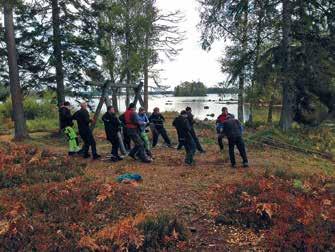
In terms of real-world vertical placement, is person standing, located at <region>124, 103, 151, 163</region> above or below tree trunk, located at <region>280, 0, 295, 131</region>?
below

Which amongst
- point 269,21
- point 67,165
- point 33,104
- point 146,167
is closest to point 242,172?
point 146,167

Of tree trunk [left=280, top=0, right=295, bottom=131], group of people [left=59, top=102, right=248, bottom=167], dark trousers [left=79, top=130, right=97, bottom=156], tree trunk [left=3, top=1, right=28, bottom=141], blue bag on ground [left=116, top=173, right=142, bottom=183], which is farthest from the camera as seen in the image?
tree trunk [left=280, top=0, right=295, bottom=131]

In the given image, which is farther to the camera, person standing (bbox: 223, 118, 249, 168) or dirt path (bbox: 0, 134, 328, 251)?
person standing (bbox: 223, 118, 249, 168)

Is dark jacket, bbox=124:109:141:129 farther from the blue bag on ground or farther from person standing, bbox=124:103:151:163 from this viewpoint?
the blue bag on ground

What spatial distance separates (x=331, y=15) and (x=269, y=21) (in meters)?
2.84

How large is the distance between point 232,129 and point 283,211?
17.6 feet

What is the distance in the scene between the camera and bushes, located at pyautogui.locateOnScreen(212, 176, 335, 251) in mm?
5977

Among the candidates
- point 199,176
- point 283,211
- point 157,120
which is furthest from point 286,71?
point 283,211

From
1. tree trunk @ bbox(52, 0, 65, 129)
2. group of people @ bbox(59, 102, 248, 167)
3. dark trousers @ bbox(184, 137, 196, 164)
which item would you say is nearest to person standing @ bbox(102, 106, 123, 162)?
group of people @ bbox(59, 102, 248, 167)

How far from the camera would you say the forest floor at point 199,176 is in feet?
21.4

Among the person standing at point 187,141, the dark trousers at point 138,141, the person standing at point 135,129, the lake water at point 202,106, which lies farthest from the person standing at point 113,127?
the lake water at point 202,106

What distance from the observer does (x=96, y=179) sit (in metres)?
9.73

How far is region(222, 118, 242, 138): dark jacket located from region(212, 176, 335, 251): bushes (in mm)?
3013

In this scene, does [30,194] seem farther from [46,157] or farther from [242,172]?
[242,172]
